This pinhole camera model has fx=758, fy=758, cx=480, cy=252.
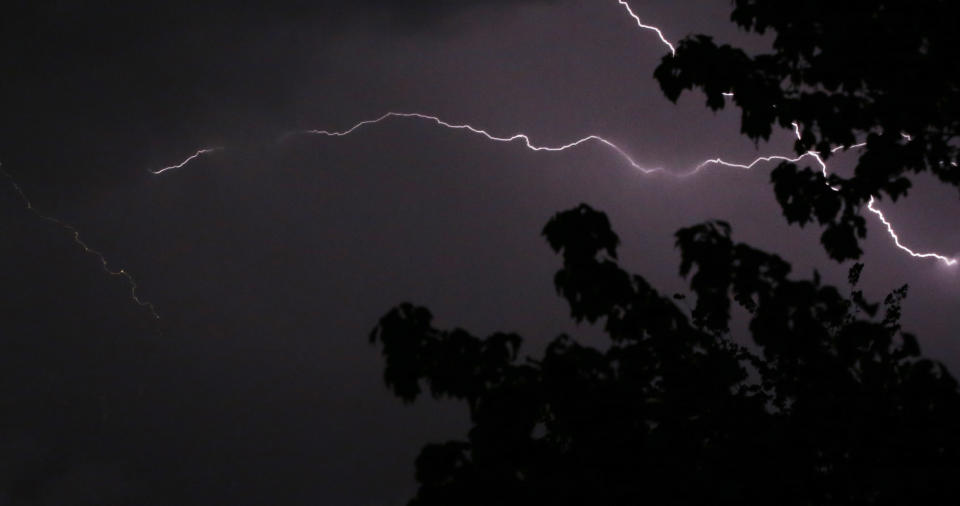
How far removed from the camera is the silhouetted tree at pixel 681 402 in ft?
6.15

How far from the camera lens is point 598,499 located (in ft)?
6.11

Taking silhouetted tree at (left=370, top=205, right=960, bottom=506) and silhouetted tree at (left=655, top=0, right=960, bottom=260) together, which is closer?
silhouetted tree at (left=370, top=205, right=960, bottom=506)

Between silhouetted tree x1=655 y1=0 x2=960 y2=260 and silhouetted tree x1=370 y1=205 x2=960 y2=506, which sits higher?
silhouetted tree x1=655 y1=0 x2=960 y2=260

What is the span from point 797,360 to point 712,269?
16.3 inches

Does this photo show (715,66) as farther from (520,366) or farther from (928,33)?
(520,366)

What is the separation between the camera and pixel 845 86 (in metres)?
3.11

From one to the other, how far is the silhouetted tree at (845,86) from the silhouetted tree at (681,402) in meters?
1.10

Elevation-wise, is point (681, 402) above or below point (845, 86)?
below

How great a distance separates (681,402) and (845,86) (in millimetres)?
1756

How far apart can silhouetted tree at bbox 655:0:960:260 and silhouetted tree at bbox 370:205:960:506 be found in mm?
1103

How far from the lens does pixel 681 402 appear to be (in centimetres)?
212

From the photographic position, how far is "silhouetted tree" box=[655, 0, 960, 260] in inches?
114

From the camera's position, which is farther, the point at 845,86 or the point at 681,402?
the point at 845,86

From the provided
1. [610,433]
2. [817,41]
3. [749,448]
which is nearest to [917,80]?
[817,41]
